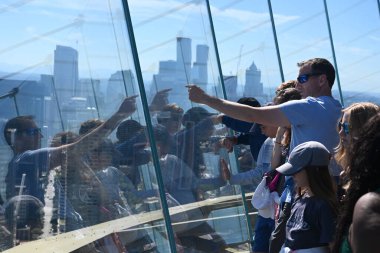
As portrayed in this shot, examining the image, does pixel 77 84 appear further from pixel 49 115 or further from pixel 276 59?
pixel 276 59

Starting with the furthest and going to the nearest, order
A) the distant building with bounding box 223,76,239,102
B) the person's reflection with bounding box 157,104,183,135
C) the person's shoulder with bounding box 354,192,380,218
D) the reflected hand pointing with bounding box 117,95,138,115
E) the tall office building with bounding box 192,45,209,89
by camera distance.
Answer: the distant building with bounding box 223,76,239,102 → the tall office building with bounding box 192,45,209,89 → the person's reflection with bounding box 157,104,183,135 → the reflected hand pointing with bounding box 117,95,138,115 → the person's shoulder with bounding box 354,192,380,218

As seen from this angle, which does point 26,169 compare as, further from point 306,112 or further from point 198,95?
point 306,112

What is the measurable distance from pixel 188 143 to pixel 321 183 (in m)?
2.54

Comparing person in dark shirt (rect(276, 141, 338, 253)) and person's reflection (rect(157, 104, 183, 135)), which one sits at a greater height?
person's reflection (rect(157, 104, 183, 135))

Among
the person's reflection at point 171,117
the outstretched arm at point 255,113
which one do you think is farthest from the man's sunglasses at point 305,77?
the person's reflection at point 171,117

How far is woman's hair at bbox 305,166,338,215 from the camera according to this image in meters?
3.26

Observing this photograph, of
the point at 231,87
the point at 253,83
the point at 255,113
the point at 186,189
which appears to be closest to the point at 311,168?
the point at 255,113

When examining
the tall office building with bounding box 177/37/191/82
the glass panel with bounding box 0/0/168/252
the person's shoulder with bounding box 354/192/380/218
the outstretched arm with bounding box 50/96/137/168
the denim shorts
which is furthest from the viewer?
the tall office building with bounding box 177/37/191/82

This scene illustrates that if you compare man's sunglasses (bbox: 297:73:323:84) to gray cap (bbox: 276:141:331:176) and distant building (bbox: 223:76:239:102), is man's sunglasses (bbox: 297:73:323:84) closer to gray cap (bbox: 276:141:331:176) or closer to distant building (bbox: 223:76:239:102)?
gray cap (bbox: 276:141:331:176)

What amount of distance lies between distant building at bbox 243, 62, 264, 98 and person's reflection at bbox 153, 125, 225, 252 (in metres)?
3.20

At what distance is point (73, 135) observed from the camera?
4.50 meters

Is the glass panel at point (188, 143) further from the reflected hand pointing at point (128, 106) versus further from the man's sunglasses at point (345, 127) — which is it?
the man's sunglasses at point (345, 127)

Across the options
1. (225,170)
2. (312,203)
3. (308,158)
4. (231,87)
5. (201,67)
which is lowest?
(312,203)

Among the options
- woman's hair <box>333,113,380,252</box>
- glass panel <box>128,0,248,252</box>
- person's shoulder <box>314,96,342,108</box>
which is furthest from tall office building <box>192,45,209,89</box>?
woman's hair <box>333,113,380,252</box>
